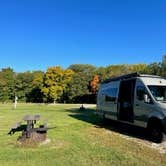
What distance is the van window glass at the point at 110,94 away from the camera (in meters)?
15.2

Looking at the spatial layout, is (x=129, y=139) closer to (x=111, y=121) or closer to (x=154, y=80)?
(x=154, y=80)

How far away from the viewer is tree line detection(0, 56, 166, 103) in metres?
68.8

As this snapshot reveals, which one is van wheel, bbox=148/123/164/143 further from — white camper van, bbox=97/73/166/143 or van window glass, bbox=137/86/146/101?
van window glass, bbox=137/86/146/101

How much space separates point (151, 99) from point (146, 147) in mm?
2248

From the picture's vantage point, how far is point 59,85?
72500mm

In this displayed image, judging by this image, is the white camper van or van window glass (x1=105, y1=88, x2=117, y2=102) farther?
van window glass (x1=105, y1=88, x2=117, y2=102)

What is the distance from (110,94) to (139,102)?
3.85 metres

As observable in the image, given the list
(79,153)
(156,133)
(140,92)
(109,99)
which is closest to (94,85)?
(109,99)

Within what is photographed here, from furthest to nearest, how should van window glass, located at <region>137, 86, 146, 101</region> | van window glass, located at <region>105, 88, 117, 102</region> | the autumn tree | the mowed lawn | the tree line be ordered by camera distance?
the autumn tree → the tree line → van window glass, located at <region>105, 88, 117, 102</region> → van window glass, located at <region>137, 86, 146, 101</region> → the mowed lawn

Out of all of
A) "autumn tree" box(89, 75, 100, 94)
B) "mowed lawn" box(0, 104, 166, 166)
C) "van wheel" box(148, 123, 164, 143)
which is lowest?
"mowed lawn" box(0, 104, 166, 166)

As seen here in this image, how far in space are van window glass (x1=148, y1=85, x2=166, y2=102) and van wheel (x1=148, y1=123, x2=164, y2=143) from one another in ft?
3.53

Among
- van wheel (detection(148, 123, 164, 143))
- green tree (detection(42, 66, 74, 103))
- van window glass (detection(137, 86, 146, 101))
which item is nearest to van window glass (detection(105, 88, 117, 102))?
van window glass (detection(137, 86, 146, 101))

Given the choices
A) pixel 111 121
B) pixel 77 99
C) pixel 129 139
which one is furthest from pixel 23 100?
pixel 129 139

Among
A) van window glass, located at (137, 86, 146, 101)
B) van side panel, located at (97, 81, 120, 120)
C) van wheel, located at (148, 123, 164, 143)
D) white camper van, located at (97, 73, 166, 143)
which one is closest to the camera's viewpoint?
van wheel, located at (148, 123, 164, 143)
